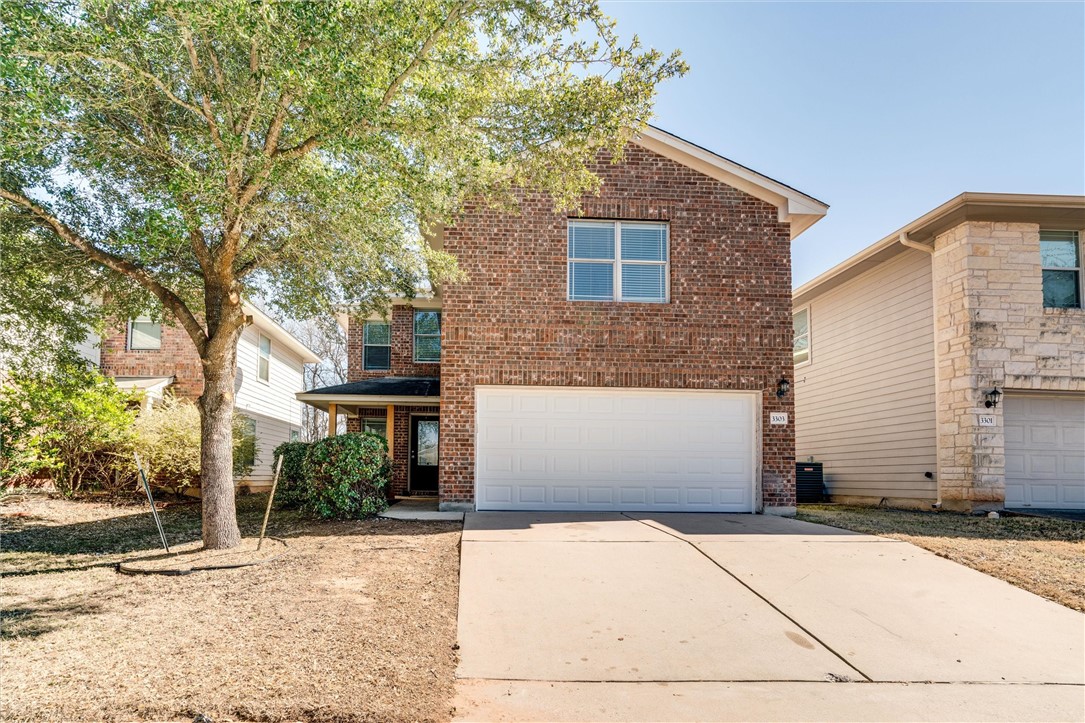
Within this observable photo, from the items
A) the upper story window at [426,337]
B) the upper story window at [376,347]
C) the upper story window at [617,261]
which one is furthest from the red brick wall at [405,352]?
the upper story window at [617,261]

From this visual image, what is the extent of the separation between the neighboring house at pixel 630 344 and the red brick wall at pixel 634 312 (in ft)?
0.07

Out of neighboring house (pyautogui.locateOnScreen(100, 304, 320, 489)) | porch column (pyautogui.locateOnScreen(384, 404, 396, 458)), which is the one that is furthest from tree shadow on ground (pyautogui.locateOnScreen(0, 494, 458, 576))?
porch column (pyautogui.locateOnScreen(384, 404, 396, 458))

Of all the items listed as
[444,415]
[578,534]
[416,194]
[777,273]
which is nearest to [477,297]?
[444,415]

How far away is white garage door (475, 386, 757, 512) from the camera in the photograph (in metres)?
11.0

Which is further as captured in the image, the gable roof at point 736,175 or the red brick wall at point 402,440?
the red brick wall at point 402,440

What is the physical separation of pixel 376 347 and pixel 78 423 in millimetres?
6941

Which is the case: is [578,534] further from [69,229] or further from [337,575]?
[69,229]

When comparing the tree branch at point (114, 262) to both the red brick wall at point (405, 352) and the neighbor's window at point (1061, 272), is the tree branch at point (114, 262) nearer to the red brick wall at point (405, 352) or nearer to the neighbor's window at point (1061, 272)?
the red brick wall at point (405, 352)

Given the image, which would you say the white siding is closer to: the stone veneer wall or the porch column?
the porch column

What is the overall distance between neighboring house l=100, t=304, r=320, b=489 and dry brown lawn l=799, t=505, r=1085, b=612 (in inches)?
453

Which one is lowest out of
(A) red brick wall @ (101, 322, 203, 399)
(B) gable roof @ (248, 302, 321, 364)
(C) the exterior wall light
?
(C) the exterior wall light

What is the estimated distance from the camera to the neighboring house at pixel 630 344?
1099 centimetres

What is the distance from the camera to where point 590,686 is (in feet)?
13.8

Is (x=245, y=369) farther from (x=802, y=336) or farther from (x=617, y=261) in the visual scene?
(x=802, y=336)
